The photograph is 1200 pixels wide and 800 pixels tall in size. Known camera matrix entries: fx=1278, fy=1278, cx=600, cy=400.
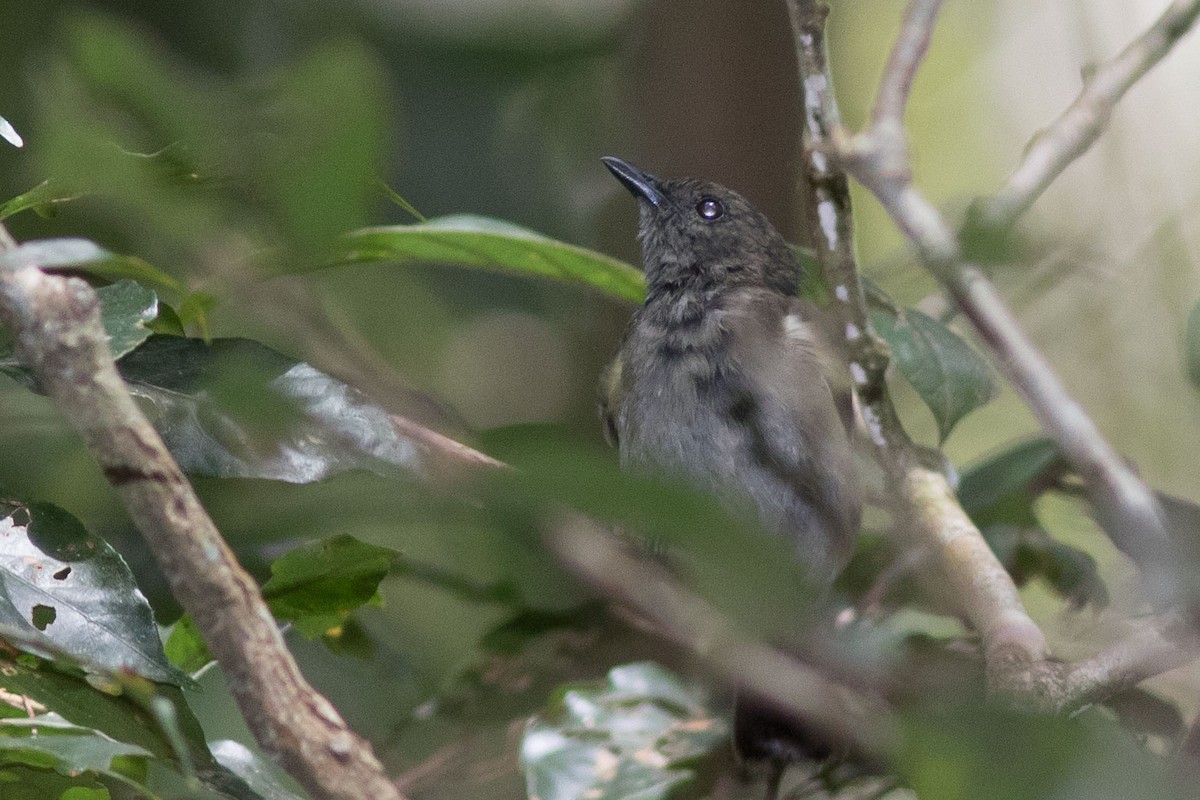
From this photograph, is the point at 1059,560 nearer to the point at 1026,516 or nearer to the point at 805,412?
the point at 1026,516

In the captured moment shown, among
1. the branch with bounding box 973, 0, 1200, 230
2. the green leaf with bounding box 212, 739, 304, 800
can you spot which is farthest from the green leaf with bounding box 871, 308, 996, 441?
the green leaf with bounding box 212, 739, 304, 800

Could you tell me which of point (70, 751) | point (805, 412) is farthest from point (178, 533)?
point (805, 412)

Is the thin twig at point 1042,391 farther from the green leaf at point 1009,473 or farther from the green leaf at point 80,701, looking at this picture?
the green leaf at point 1009,473

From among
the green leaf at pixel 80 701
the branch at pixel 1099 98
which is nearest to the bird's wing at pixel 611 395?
the branch at pixel 1099 98

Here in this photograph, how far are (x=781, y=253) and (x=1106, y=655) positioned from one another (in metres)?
2.35

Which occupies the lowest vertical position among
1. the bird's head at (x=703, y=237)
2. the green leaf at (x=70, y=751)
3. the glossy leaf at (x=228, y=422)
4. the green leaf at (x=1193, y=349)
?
the green leaf at (x=70, y=751)

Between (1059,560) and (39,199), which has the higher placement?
(39,199)

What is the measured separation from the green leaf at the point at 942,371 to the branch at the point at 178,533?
5.10 ft

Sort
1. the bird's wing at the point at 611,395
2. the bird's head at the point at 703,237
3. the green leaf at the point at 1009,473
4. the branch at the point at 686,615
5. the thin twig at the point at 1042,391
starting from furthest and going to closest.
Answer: the bird's head at the point at 703,237 < the bird's wing at the point at 611,395 < the green leaf at the point at 1009,473 < the thin twig at the point at 1042,391 < the branch at the point at 686,615

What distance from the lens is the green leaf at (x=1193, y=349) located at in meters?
1.59

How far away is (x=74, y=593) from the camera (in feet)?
5.31

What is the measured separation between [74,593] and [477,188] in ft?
14.5

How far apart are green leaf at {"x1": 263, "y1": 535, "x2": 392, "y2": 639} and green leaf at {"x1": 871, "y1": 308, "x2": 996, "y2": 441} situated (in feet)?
3.70

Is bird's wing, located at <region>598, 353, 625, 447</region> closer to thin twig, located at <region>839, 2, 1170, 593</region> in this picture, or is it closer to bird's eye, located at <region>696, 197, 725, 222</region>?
bird's eye, located at <region>696, 197, 725, 222</region>
